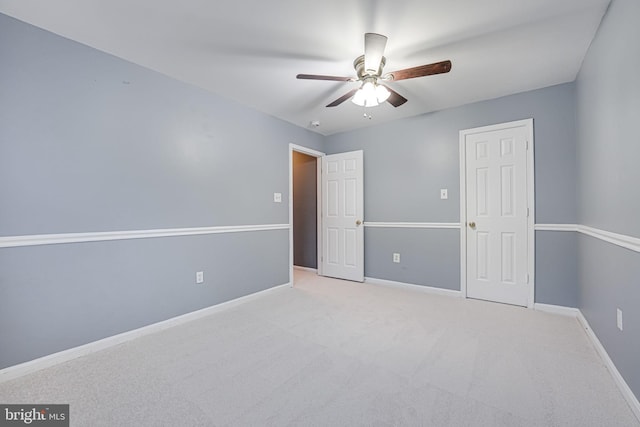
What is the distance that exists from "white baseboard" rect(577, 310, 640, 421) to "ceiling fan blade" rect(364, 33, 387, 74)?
2.47 metres

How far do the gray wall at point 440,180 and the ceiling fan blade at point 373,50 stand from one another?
1.81 meters

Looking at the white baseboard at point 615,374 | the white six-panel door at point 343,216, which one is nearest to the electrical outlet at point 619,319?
the white baseboard at point 615,374

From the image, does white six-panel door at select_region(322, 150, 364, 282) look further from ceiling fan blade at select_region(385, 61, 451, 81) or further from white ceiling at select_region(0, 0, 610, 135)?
ceiling fan blade at select_region(385, 61, 451, 81)

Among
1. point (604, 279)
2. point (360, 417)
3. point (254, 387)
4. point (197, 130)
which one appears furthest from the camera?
point (197, 130)

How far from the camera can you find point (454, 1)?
5.30 feet

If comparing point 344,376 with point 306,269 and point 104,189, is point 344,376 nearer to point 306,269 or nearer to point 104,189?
point 104,189

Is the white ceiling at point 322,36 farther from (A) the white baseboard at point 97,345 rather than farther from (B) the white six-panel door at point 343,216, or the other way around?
(A) the white baseboard at point 97,345

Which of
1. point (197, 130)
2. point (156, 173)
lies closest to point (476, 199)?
point (197, 130)

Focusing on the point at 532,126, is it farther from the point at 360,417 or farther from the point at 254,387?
the point at 254,387

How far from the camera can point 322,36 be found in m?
1.93

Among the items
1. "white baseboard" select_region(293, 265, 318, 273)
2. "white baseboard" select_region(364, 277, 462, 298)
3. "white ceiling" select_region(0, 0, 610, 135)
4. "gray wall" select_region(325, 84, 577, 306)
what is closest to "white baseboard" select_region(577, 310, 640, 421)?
"gray wall" select_region(325, 84, 577, 306)

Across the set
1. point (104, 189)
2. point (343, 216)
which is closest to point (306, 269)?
point (343, 216)

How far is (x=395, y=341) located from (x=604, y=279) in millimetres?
1554

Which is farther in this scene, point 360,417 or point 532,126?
point 532,126
